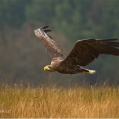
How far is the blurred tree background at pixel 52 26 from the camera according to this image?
3284 centimetres

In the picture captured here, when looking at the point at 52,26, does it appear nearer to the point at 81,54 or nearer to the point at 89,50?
the point at 81,54

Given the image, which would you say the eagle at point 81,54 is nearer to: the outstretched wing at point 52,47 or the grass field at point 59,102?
the outstretched wing at point 52,47

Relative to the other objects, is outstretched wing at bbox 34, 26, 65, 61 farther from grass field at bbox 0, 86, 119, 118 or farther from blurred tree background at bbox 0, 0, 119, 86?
blurred tree background at bbox 0, 0, 119, 86

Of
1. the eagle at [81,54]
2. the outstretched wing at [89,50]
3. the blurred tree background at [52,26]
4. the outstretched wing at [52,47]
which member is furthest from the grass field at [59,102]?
the blurred tree background at [52,26]

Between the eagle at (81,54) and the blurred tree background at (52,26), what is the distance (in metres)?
19.5

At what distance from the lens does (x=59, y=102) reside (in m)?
9.06

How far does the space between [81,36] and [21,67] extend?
216 inches

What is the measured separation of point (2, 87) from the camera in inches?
400

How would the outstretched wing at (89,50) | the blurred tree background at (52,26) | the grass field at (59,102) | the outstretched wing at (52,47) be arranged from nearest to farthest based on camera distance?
the grass field at (59,102) < the outstretched wing at (89,50) < the outstretched wing at (52,47) < the blurred tree background at (52,26)

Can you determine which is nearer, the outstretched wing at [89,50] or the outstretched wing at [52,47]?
the outstretched wing at [89,50]

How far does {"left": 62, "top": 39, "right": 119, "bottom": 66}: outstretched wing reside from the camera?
31.5 feet

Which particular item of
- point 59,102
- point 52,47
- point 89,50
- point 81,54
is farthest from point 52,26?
point 59,102

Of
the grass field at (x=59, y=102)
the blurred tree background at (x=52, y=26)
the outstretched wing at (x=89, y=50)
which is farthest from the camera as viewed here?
the blurred tree background at (x=52, y=26)

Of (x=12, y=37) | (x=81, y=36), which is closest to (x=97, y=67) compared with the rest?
(x=81, y=36)
